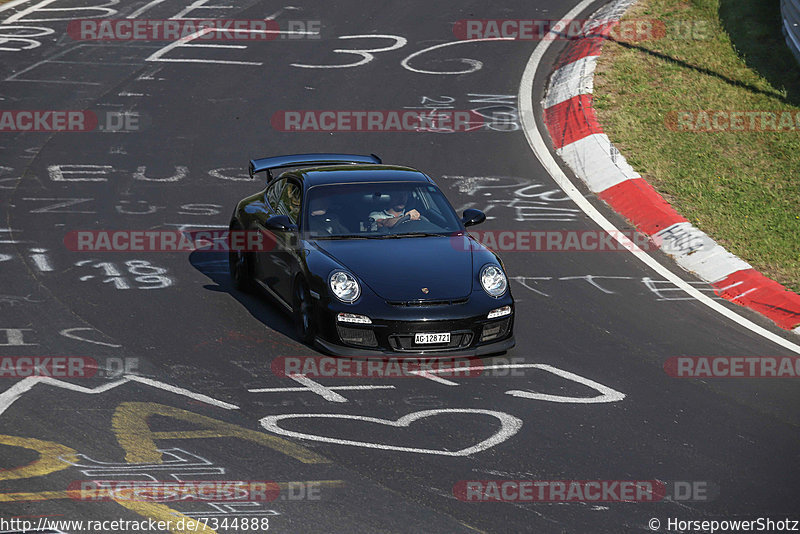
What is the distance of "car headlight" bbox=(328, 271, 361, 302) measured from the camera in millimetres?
9227

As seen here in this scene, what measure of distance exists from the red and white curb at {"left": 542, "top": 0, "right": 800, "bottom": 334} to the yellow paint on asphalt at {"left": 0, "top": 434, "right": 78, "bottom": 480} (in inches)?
271

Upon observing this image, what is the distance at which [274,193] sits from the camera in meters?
11.5

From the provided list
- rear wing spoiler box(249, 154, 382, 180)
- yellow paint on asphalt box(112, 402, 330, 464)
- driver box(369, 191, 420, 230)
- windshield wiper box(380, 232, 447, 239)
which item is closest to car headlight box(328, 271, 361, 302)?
windshield wiper box(380, 232, 447, 239)

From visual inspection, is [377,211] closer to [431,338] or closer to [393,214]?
[393,214]

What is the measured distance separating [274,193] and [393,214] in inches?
64.0

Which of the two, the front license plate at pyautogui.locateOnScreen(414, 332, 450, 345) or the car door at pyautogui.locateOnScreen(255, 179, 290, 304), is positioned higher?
the car door at pyautogui.locateOnScreen(255, 179, 290, 304)

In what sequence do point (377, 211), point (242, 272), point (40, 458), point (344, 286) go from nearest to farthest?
point (40, 458), point (344, 286), point (377, 211), point (242, 272)

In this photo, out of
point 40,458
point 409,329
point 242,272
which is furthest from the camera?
point 242,272

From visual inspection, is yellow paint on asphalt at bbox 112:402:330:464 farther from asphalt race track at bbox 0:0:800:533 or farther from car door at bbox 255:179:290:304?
car door at bbox 255:179:290:304

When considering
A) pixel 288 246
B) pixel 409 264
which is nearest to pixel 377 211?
pixel 288 246

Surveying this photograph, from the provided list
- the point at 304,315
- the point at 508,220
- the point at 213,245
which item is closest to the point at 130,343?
the point at 304,315

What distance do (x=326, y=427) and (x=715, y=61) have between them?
1254cm

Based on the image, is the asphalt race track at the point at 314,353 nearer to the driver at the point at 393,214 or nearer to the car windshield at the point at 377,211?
the car windshield at the point at 377,211

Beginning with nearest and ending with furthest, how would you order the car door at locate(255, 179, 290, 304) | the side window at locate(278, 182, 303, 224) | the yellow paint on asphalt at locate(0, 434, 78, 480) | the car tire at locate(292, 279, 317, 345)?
1. the yellow paint on asphalt at locate(0, 434, 78, 480)
2. the car tire at locate(292, 279, 317, 345)
3. the car door at locate(255, 179, 290, 304)
4. the side window at locate(278, 182, 303, 224)
